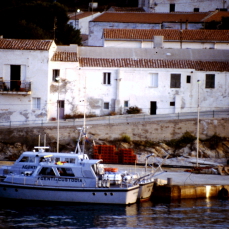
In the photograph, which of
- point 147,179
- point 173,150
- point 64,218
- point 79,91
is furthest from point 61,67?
point 64,218

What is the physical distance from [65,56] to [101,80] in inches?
119

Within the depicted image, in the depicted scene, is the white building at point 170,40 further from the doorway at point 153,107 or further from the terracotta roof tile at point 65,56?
the doorway at point 153,107

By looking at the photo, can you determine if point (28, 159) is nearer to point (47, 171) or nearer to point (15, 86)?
point (47, 171)

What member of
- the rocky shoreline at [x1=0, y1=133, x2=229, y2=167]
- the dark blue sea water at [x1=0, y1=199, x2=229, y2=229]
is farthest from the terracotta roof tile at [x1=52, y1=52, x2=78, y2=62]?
the dark blue sea water at [x1=0, y1=199, x2=229, y2=229]

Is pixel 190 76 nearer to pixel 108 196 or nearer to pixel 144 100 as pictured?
pixel 144 100

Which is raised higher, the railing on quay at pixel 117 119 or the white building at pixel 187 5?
the white building at pixel 187 5

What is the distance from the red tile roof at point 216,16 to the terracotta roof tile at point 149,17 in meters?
0.74

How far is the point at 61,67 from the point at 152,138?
329 inches

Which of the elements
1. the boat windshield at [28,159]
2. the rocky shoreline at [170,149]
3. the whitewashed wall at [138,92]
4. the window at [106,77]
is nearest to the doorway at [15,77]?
the whitewashed wall at [138,92]

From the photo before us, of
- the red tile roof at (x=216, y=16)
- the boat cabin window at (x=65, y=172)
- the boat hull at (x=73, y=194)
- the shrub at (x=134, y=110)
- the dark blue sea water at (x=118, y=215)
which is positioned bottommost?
the dark blue sea water at (x=118, y=215)

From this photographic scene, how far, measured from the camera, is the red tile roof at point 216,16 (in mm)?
75744

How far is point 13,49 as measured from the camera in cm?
4944

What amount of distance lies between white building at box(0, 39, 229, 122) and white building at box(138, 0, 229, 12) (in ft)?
106

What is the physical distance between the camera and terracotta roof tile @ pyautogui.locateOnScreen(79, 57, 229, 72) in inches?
2034
